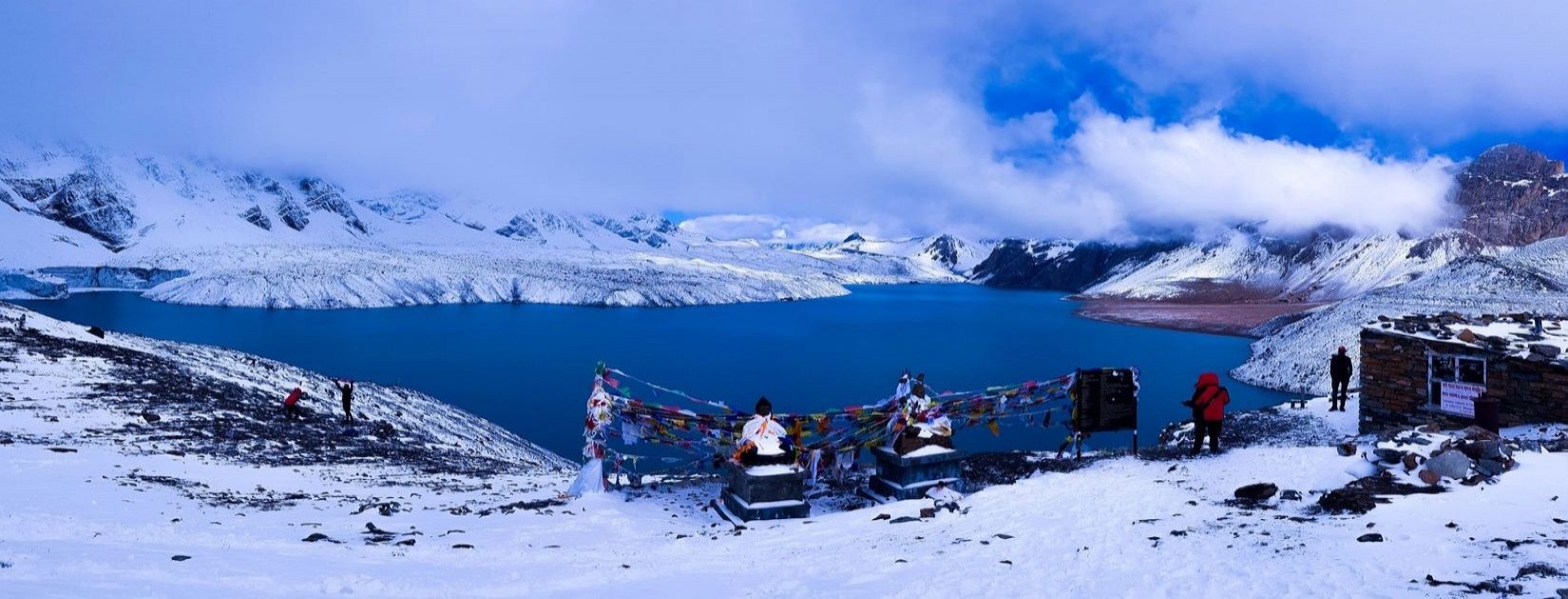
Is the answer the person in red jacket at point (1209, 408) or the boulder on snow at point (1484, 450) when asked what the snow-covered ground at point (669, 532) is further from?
the person in red jacket at point (1209, 408)

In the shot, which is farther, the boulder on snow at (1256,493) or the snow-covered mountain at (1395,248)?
the snow-covered mountain at (1395,248)

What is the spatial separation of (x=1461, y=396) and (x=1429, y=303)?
41.2 meters

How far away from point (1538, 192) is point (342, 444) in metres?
195

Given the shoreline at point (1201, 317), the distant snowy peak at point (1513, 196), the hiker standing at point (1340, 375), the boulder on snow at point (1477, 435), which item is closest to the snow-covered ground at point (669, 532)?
the boulder on snow at point (1477, 435)

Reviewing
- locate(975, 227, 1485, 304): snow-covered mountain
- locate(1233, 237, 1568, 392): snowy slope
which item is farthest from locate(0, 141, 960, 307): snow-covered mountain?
locate(1233, 237, 1568, 392): snowy slope

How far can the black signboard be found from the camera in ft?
57.7

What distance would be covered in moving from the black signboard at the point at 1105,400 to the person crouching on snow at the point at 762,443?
697cm

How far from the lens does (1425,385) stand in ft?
63.2

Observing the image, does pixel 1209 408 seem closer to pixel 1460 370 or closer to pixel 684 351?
pixel 1460 370

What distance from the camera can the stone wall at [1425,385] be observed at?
1714 centimetres

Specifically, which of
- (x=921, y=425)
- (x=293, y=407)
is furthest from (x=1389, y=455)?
(x=293, y=407)

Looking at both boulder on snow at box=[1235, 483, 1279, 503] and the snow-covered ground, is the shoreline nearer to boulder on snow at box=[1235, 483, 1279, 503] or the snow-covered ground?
the snow-covered ground

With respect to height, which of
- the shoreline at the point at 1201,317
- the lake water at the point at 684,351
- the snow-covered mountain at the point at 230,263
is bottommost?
the lake water at the point at 684,351

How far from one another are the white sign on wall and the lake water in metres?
13.4
